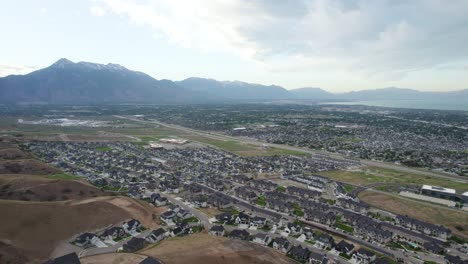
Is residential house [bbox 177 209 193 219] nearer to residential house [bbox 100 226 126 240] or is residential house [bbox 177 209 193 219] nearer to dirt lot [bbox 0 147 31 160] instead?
residential house [bbox 100 226 126 240]

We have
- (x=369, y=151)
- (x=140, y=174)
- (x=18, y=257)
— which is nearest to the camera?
(x=18, y=257)

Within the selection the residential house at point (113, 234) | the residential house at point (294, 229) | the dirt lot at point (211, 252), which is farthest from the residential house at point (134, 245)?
the residential house at point (294, 229)

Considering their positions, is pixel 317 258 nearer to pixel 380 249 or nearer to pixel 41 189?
pixel 380 249

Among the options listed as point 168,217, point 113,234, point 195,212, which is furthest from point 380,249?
point 113,234

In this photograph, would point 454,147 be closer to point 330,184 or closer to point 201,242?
point 330,184

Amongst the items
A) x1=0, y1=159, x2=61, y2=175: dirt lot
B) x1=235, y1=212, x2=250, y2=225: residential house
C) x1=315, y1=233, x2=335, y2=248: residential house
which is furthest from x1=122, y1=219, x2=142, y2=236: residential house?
x1=0, y1=159, x2=61, y2=175: dirt lot

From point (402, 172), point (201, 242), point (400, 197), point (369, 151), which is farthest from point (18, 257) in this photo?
point (369, 151)
